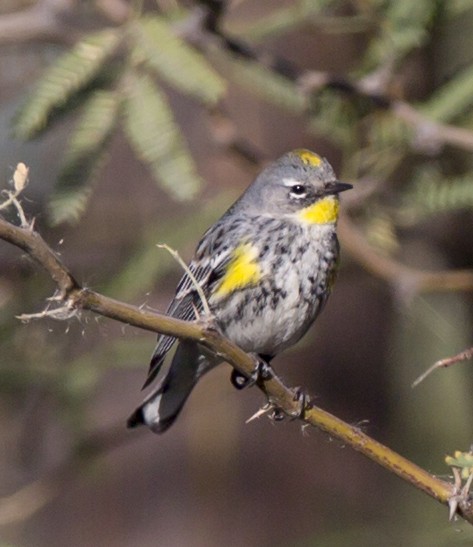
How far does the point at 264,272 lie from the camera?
12.2 feet

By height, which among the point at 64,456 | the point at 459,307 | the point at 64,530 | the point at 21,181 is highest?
the point at 21,181

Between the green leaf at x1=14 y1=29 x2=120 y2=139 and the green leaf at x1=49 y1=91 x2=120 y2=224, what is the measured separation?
74 mm

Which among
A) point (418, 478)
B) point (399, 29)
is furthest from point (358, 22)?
point (418, 478)

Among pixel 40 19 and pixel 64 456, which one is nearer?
pixel 40 19

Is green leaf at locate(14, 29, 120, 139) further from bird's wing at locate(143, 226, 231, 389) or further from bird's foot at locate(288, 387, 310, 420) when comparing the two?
bird's foot at locate(288, 387, 310, 420)

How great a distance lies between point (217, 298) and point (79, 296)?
168 cm

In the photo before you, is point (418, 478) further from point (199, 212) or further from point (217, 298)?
point (199, 212)

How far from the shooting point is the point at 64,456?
16.5ft

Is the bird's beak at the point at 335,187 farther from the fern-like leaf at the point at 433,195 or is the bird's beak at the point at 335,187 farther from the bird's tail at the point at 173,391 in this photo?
the bird's tail at the point at 173,391

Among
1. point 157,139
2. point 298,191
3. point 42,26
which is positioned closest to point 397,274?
point 298,191

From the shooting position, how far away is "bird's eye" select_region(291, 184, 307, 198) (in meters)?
3.97

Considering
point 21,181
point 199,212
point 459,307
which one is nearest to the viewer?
point 21,181

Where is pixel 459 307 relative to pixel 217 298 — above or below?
below

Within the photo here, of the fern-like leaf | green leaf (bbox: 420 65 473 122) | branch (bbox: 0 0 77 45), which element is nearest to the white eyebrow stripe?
the fern-like leaf
